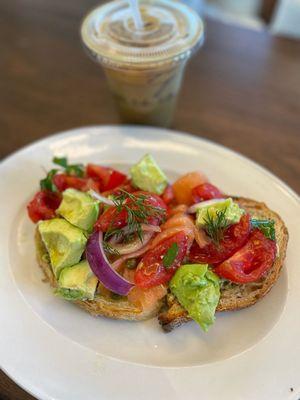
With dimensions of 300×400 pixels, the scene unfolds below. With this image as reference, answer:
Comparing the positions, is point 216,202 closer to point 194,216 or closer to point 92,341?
point 194,216

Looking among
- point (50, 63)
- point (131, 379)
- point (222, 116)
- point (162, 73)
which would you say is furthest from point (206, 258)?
point (50, 63)

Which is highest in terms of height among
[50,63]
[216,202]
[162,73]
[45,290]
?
[162,73]

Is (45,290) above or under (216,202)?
under

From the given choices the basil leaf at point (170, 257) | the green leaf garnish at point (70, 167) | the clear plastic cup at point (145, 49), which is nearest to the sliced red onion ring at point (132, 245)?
the basil leaf at point (170, 257)

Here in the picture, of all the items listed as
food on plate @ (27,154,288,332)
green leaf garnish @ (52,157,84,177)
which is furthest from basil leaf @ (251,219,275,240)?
green leaf garnish @ (52,157,84,177)

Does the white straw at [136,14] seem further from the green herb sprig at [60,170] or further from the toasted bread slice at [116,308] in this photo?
the toasted bread slice at [116,308]
